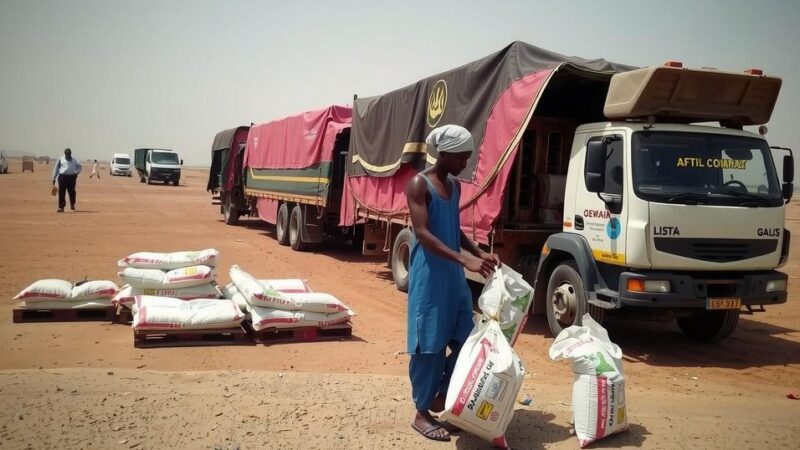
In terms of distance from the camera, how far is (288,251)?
45.2 ft

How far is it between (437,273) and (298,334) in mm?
3142

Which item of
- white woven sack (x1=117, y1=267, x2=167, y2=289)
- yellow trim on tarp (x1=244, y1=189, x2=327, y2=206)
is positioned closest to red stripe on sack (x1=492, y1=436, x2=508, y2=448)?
white woven sack (x1=117, y1=267, x2=167, y2=289)

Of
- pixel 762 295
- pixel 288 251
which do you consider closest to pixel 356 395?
pixel 762 295

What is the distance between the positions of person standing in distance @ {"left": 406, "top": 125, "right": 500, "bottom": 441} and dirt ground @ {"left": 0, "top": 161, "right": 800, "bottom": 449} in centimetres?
45

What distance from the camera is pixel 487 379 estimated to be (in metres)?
3.40

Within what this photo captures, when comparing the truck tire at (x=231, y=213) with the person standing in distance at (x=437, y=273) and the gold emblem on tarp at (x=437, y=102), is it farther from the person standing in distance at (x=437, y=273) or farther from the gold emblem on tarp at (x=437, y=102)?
the person standing in distance at (x=437, y=273)

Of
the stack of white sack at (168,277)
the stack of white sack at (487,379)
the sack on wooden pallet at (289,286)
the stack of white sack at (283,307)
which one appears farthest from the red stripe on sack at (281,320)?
the stack of white sack at (487,379)

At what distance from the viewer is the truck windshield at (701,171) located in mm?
5984

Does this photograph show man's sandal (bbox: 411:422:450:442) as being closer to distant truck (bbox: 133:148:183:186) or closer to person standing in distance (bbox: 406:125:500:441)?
person standing in distance (bbox: 406:125:500:441)

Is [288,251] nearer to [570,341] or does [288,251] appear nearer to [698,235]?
[698,235]

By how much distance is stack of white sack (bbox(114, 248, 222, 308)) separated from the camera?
259 inches

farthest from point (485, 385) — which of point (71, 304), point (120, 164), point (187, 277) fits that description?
point (120, 164)

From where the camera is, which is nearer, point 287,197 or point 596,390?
point 596,390

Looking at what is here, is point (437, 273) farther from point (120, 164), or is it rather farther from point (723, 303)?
point (120, 164)
